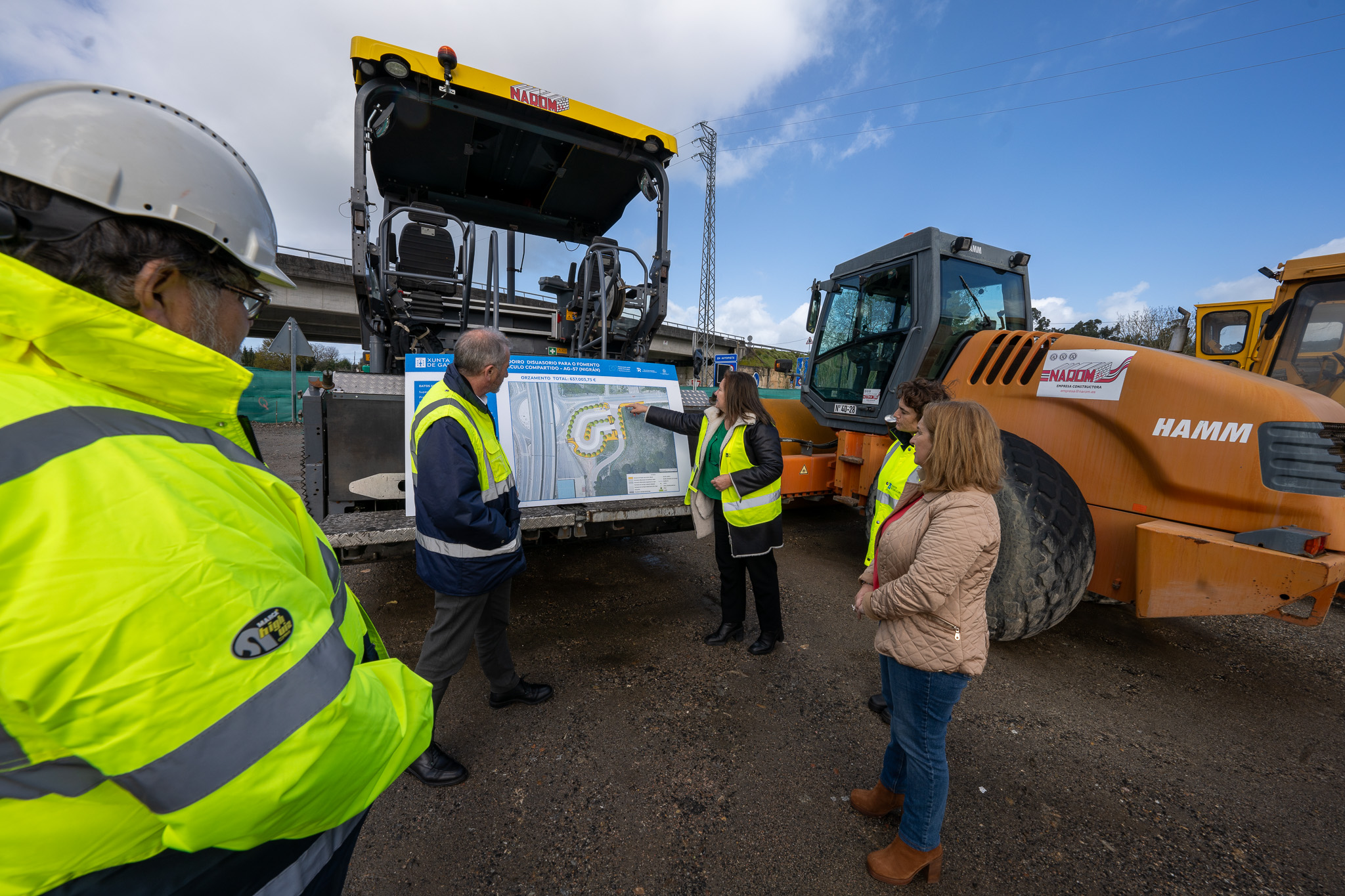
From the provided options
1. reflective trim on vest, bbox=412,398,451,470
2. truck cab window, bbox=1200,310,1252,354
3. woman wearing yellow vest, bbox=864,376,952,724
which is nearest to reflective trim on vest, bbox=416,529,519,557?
reflective trim on vest, bbox=412,398,451,470

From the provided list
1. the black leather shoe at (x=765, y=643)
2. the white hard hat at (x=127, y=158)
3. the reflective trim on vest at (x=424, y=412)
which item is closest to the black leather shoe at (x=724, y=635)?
the black leather shoe at (x=765, y=643)

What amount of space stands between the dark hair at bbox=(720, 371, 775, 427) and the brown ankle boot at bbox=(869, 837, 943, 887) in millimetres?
2171

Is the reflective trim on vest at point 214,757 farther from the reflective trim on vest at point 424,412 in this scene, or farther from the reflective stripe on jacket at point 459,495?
the reflective trim on vest at point 424,412

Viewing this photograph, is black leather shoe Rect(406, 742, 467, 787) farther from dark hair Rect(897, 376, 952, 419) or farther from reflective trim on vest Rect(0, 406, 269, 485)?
dark hair Rect(897, 376, 952, 419)

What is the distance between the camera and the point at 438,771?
2.41 meters

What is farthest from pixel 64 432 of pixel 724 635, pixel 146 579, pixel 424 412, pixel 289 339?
pixel 289 339

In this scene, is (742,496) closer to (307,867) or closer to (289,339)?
(307,867)

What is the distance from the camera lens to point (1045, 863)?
207 centimetres

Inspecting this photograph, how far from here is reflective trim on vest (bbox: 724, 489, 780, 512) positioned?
131 inches

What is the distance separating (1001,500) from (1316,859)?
1857 mm

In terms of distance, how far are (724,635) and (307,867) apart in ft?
9.72

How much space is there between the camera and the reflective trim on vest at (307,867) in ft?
2.86

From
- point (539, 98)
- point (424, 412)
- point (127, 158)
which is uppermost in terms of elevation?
point (539, 98)

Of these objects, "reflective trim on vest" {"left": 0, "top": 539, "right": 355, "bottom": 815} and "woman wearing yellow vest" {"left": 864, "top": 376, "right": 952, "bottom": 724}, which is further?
"woman wearing yellow vest" {"left": 864, "top": 376, "right": 952, "bottom": 724}
